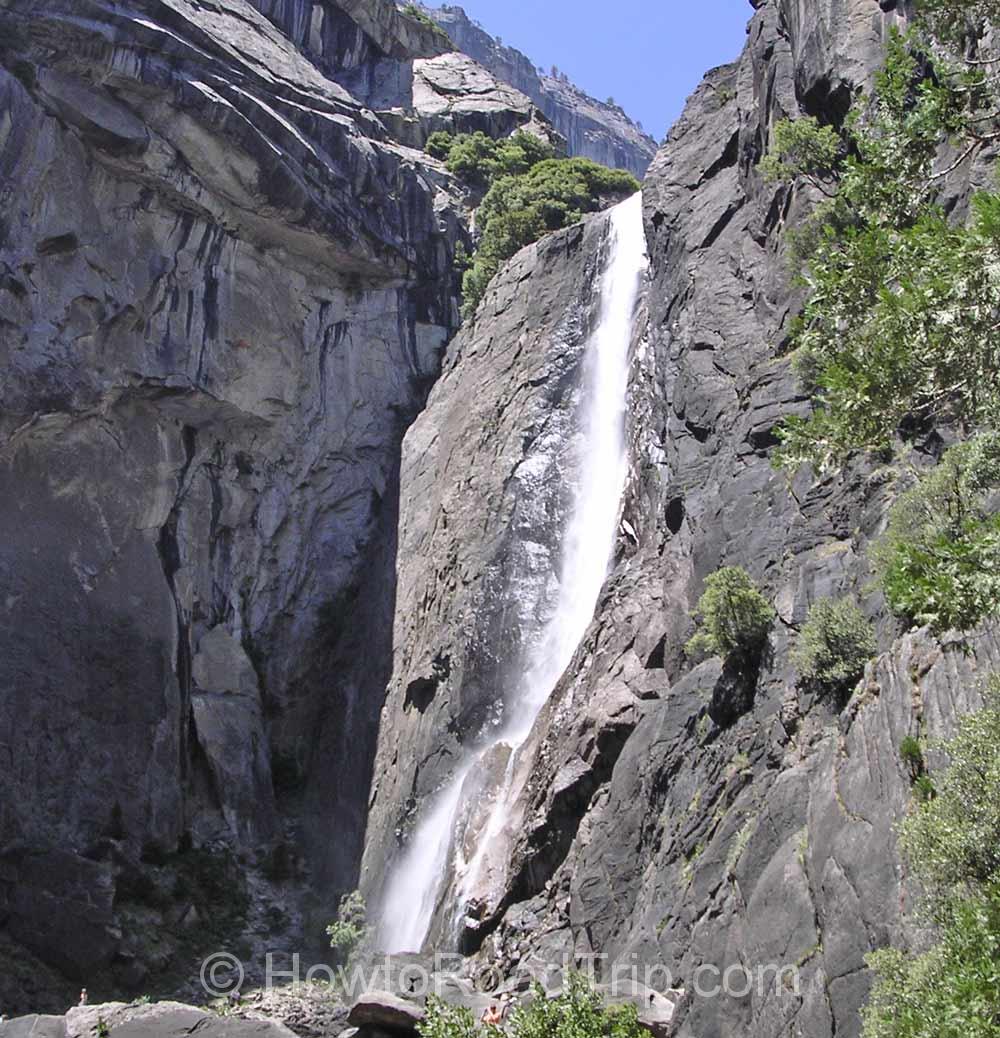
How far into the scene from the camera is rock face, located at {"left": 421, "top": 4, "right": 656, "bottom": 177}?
328 feet

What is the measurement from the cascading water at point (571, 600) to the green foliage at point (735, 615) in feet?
A: 23.0

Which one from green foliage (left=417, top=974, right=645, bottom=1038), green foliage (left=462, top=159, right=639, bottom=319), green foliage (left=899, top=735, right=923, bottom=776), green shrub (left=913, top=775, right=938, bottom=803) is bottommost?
green foliage (left=417, top=974, right=645, bottom=1038)

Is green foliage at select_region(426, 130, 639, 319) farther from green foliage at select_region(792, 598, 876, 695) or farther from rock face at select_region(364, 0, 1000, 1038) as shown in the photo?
green foliage at select_region(792, 598, 876, 695)

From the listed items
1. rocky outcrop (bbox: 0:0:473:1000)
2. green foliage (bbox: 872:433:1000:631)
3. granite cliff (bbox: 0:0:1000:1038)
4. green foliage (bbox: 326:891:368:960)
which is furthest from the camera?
rocky outcrop (bbox: 0:0:473:1000)

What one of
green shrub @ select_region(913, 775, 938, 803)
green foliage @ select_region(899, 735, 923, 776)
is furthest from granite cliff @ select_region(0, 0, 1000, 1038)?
green shrub @ select_region(913, 775, 938, 803)

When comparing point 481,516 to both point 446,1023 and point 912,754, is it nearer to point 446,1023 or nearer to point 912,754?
point 912,754

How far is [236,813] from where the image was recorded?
30594mm

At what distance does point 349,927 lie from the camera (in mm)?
25234

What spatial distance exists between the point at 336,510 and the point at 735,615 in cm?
2176

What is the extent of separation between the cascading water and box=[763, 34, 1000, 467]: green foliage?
13.7 metres

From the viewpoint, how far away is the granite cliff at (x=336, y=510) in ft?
59.6

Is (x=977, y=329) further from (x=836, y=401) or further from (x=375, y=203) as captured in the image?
(x=375, y=203)

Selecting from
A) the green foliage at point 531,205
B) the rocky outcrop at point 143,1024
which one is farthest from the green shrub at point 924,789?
the green foliage at point 531,205

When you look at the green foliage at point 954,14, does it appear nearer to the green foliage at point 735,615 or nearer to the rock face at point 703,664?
the rock face at point 703,664
